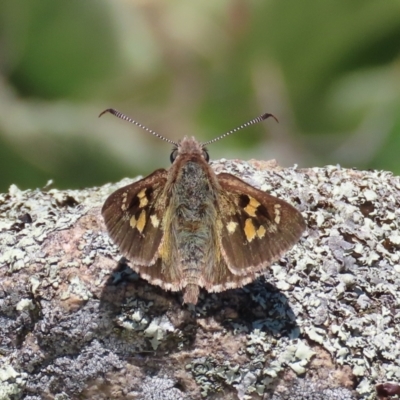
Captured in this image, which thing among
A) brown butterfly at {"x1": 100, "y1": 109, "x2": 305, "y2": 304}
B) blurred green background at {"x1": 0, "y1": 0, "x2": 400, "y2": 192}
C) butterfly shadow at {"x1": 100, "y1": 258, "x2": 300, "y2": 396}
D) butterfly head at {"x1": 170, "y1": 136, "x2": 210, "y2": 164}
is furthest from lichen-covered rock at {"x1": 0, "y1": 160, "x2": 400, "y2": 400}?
blurred green background at {"x1": 0, "y1": 0, "x2": 400, "y2": 192}

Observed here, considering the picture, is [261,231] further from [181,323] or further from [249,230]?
[181,323]

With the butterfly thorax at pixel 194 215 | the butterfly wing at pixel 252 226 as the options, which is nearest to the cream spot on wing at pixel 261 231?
the butterfly wing at pixel 252 226

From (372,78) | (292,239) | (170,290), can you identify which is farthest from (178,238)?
(372,78)

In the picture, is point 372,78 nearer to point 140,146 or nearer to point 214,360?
point 140,146

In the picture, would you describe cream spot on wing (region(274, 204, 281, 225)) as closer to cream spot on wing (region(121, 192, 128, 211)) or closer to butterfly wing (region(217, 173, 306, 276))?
butterfly wing (region(217, 173, 306, 276))

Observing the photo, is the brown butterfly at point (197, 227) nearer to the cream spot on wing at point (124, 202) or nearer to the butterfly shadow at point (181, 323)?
the cream spot on wing at point (124, 202)

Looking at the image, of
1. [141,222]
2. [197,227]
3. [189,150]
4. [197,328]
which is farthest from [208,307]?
[189,150]
